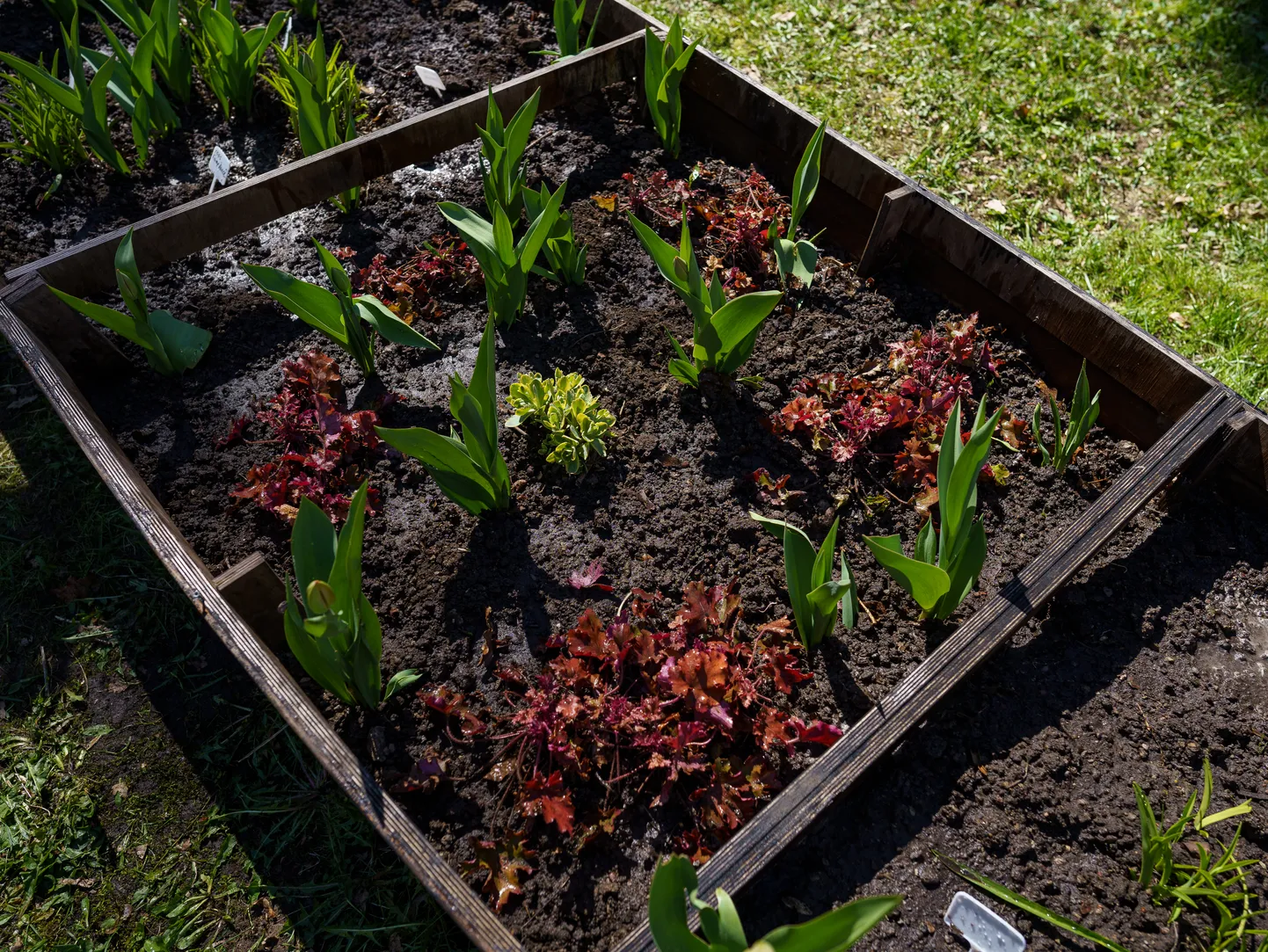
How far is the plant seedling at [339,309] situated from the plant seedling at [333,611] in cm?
81

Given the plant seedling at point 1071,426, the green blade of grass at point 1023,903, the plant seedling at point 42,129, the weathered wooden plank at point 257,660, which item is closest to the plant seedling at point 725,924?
the weathered wooden plank at point 257,660

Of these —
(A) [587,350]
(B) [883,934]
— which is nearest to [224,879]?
(B) [883,934]

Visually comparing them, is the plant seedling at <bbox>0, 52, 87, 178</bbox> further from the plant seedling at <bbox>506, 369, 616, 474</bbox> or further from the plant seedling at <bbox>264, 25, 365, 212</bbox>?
the plant seedling at <bbox>506, 369, 616, 474</bbox>

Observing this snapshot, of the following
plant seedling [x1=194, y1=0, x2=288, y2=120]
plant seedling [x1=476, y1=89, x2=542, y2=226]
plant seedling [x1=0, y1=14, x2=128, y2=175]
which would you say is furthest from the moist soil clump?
plant seedling [x1=194, y1=0, x2=288, y2=120]

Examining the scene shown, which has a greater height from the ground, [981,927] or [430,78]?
[430,78]

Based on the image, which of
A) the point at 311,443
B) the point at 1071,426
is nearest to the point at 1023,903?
the point at 1071,426

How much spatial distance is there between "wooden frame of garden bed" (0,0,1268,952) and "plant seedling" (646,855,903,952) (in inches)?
8.8

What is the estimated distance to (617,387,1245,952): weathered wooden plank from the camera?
1574 millimetres

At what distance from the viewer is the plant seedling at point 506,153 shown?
2.54 meters

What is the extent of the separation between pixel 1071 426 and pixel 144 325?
107 inches

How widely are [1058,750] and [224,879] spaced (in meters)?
2.06

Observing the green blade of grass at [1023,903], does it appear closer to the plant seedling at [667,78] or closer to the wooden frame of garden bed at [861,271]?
the wooden frame of garden bed at [861,271]

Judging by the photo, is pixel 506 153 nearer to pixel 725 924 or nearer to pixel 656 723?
pixel 656 723

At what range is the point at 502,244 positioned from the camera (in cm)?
239
